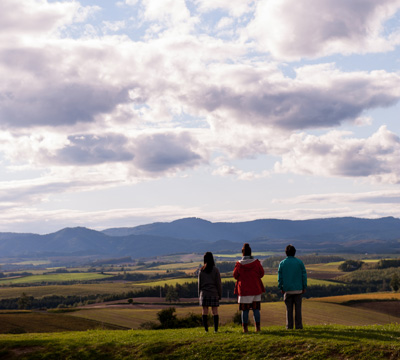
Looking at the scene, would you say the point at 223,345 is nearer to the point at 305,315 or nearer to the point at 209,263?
the point at 209,263

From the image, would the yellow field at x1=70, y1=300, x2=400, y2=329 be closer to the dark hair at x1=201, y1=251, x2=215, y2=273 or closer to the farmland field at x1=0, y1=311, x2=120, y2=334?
the farmland field at x1=0, y1=311, x2=120, y2=334

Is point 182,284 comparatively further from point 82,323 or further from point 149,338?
point 149,338

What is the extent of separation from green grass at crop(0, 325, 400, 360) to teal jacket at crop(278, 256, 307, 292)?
6.48ft

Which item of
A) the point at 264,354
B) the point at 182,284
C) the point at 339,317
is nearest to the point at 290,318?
the point at 264,354

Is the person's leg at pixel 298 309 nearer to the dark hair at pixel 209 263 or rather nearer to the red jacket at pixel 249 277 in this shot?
the red jacket at pixel 249 277

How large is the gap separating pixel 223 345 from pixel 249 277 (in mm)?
3145

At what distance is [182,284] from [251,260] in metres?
147

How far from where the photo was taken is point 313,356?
18375 mm

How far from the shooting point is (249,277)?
21828mm

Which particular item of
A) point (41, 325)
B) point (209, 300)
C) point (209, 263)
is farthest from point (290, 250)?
point (41, 325)

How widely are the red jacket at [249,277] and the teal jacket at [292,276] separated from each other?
41.9 inches

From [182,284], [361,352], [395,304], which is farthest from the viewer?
[182,284]

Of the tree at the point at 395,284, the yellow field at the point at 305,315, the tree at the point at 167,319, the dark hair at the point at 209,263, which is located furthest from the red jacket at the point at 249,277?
the tree at the point at 395,284

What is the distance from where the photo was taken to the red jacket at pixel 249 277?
21.7 m
